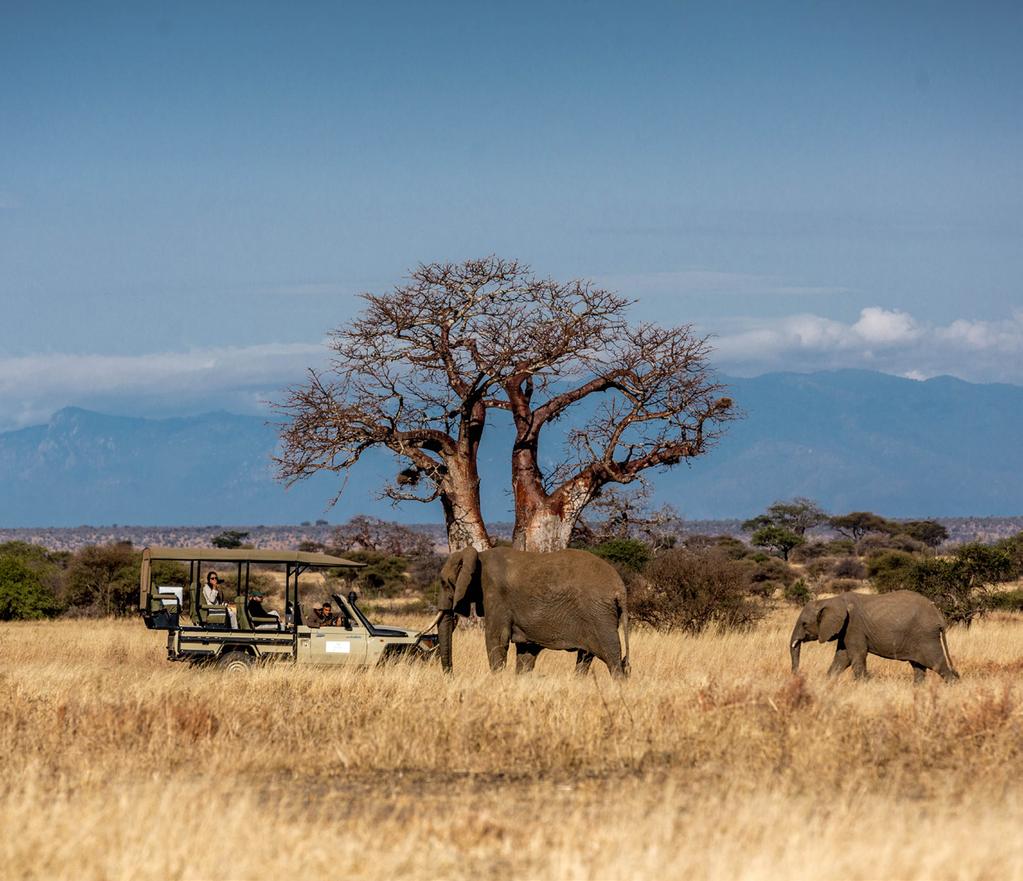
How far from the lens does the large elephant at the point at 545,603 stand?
59.2 feet

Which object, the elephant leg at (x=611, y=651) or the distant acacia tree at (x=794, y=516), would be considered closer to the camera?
the elephant leg at (x=611, y=651)

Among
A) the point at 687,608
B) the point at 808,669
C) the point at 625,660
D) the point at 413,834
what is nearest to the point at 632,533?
the point at 687,608

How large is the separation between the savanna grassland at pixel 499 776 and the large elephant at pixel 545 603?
3.53ft

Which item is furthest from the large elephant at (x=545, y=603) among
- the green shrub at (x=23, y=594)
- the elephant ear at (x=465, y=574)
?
the green shrub at (x=23, y=594)

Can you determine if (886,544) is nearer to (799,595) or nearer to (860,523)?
(860,523)

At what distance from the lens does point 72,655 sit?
23141 mm

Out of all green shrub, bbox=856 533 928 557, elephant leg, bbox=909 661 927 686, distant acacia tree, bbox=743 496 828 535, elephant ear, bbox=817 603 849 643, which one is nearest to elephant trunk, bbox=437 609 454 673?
elephant ear, bbox=817 603 849 643

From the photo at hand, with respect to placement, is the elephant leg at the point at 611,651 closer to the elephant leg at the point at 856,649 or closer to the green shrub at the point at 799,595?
the elephant leg at the point at 856,649

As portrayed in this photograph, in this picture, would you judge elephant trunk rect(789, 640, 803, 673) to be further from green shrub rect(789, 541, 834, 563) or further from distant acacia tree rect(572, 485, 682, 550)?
green shrub rect(789, 541, 834, 563)

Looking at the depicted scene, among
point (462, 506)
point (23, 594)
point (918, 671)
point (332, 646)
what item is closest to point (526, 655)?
point (332, 646)

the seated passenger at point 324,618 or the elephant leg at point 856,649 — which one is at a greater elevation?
the seated passenger at point 324,618

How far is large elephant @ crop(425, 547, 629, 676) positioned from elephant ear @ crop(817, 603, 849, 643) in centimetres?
279

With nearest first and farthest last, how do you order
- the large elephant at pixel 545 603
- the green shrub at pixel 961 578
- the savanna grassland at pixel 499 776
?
1. the savanna grassland at pixel 499 776
2. the large elephant at pixel 545 603
3. the green shrub at pixel 961 578

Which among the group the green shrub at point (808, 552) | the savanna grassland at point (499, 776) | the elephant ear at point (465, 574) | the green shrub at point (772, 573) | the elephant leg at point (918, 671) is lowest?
the green shrub at point (808, 552)
